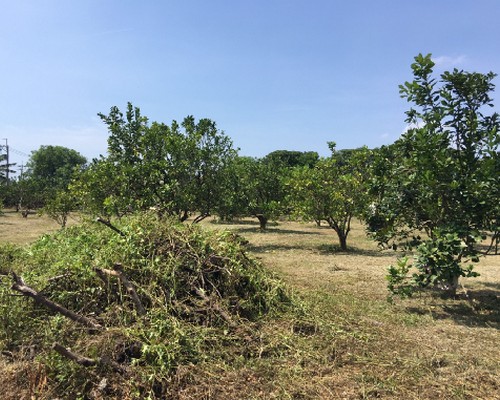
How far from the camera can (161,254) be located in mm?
5523

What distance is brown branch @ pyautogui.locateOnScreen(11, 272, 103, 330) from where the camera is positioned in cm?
400

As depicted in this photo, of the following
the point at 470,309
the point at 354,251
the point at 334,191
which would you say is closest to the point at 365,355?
the point at 470,309

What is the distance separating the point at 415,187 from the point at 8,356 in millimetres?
6295

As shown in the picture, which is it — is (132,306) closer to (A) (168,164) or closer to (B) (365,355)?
(B) (365,355)

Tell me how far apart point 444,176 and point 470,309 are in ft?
7.75

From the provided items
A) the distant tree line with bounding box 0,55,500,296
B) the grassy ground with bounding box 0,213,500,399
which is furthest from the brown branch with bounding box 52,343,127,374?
the distant tree line with bounding box 0,55,500,296

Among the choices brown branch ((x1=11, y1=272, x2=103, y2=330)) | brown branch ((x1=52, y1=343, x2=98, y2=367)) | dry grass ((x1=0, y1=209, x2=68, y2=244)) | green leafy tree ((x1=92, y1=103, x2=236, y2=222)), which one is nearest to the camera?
brown branch ((x1=52, y1=343, x2=98, y2=367))

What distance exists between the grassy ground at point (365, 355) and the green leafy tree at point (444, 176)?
0.78 m

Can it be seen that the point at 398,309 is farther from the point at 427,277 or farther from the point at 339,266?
the point at 339,266

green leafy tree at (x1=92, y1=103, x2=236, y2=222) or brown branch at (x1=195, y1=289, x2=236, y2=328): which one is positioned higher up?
green leafy tree at (x1=92, y1=103, x2=236, y2=222)

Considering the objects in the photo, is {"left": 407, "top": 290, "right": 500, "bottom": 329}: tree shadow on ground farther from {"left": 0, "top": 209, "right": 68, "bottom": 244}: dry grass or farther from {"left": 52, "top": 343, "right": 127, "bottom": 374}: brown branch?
{"left": 0, "top": 209, "right": 68, "bottom": 244}: dry grass

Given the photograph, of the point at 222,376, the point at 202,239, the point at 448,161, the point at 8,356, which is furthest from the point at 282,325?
the point at 448,161

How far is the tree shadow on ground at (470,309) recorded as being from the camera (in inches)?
241

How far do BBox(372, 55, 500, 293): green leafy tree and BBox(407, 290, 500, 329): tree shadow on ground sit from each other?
0.59 metres
